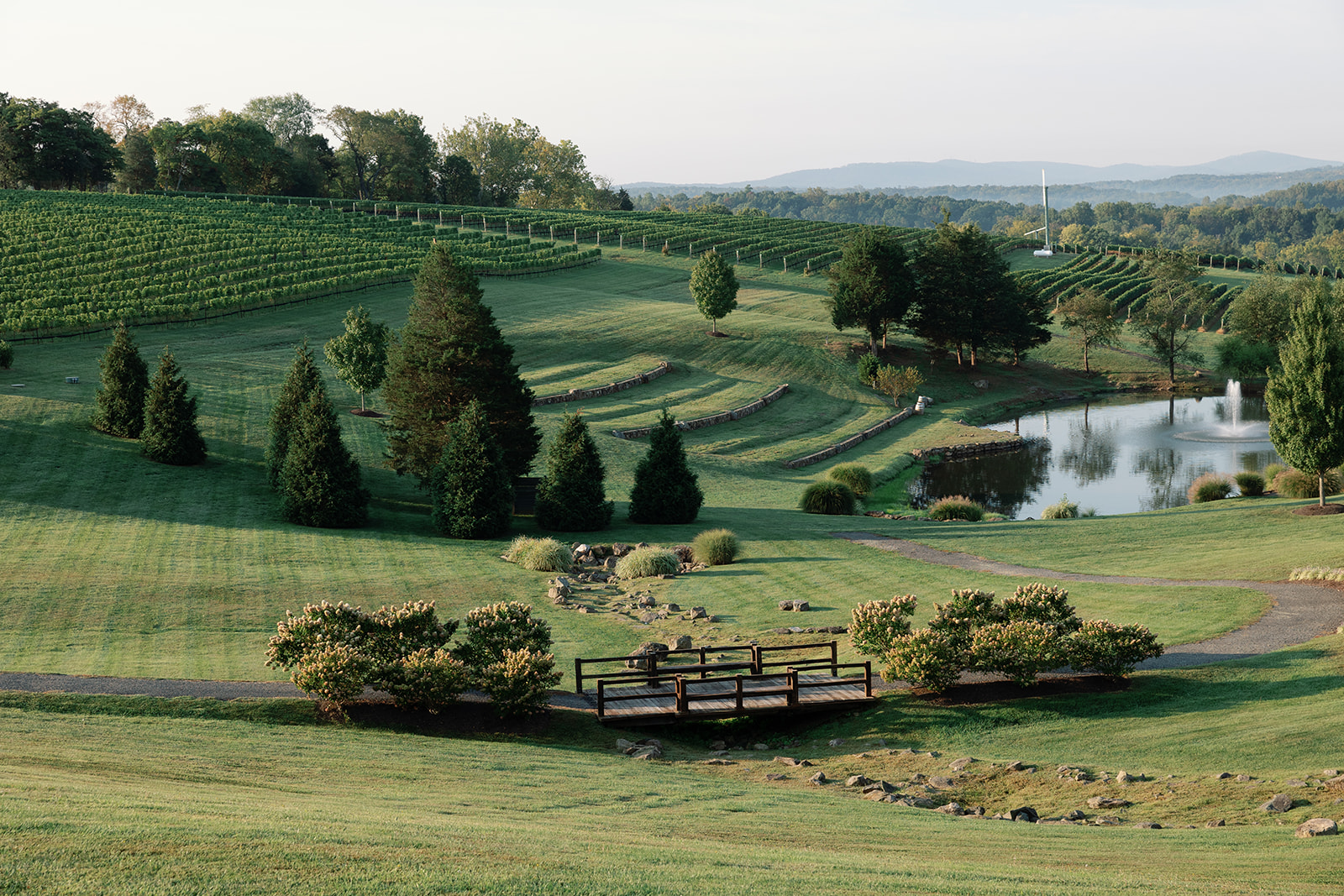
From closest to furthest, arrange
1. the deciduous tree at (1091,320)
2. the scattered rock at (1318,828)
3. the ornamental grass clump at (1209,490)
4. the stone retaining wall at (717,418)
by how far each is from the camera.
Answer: the scattered rock at (1318,828), the ornamental grass clump at (1209,490), the stone retaining wall at (717,418), the deciduous tree at (1091,320)

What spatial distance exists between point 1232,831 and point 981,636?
604cm

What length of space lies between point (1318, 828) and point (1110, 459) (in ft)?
157

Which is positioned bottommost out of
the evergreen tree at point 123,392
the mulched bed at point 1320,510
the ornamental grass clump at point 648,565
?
the ornamental grass clump at point 648,565

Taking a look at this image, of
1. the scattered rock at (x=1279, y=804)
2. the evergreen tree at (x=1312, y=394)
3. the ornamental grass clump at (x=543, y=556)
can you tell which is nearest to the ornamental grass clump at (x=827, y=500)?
the ornamental grass clump at (x=543, y=556)

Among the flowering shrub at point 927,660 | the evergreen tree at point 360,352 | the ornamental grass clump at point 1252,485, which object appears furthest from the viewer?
the evergreen tree at point 360,352

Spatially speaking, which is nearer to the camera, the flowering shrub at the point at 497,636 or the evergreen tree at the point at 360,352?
the flowering shrub at the point at 497,636

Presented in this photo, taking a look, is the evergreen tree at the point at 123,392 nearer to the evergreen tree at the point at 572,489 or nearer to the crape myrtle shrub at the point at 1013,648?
the evergreen tree at the point at 572,489

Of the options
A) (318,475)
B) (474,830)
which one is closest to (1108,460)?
(318,475)

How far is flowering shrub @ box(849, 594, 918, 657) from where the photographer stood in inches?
768

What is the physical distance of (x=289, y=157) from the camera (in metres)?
134

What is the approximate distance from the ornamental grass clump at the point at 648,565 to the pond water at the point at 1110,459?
20661 millimetres

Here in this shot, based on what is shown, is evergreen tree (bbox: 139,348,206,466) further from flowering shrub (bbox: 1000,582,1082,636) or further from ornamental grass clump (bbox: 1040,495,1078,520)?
ornamental grass clump (bbox: 1040,495,1078,520)

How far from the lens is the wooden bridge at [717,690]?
720 inches

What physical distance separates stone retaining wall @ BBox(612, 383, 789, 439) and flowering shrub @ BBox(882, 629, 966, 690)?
32598 mm
